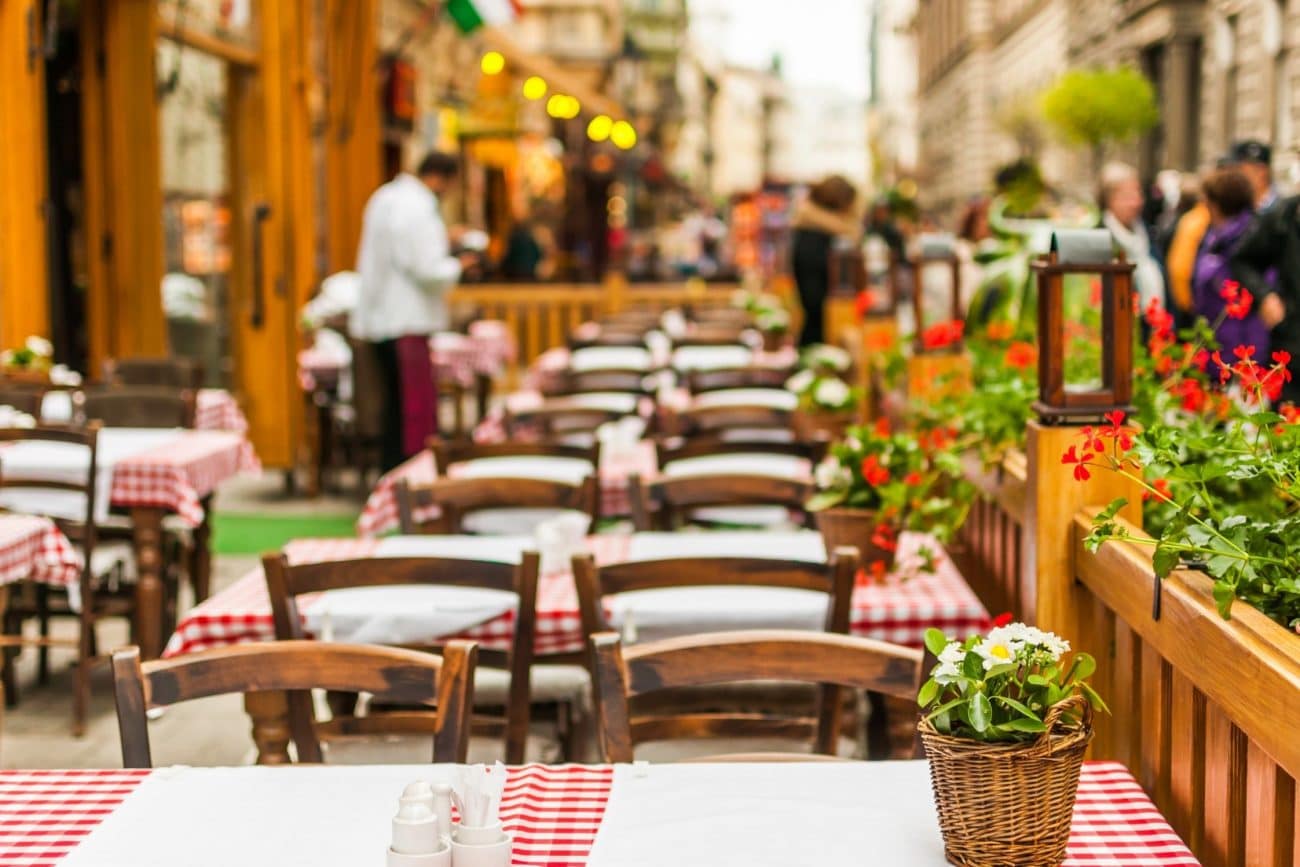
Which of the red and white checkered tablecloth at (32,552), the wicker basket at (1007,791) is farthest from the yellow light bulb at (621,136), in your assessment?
the wicker basket at (1007,791)

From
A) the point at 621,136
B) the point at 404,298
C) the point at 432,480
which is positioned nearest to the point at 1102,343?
the point at 432,480

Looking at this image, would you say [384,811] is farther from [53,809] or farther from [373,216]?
[373,216]

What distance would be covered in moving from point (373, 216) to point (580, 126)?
11.7 metres

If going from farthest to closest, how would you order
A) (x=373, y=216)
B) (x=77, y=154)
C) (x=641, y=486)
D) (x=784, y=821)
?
(x=77, y=154) < (x=373, y=216) < (x=641, y=486) < (x=784, y=821)

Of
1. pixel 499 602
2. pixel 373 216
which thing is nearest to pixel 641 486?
pixel 499 602

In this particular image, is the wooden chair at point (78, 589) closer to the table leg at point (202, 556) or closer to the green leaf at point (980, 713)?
the table leg at point (202, 556)

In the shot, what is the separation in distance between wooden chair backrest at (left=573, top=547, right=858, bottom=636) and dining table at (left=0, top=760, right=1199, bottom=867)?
92 centimetres

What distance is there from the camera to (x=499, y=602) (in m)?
4.18

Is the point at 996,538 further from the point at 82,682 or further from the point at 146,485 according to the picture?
the point at 146,485

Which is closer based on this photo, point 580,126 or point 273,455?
point 273,455

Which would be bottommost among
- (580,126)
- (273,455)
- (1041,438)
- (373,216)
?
(273,455)

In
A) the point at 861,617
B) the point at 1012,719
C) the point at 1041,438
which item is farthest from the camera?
the point at 861,617

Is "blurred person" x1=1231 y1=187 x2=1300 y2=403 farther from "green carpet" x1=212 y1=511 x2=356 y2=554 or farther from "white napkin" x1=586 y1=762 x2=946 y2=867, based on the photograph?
"white napkin" x1=586 y1=762 x2=946 y2=867

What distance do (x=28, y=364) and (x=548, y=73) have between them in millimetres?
11072
